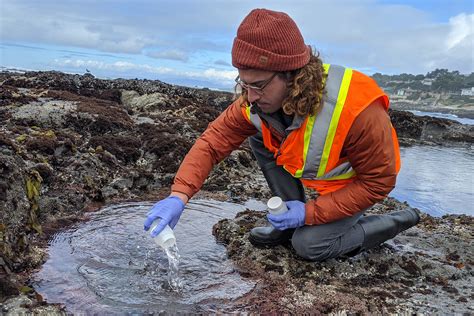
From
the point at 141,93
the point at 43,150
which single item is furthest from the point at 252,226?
the point at 141,93

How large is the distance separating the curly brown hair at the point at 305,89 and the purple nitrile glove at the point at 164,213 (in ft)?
3.70

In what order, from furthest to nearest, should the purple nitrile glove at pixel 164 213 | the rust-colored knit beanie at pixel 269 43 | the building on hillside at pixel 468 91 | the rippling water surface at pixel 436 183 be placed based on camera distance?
the building on hillside at pixel 468 91
the rippling water surface at pixel 436 183
the purple nitrile glove at pixel 164 213
the rust-colored knit beanie at pixel 269 43

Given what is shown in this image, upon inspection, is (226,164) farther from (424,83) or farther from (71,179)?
(424,83)

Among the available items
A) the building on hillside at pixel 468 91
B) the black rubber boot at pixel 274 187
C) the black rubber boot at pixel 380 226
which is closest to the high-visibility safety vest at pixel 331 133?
the black rubber boot at pixel 274 187

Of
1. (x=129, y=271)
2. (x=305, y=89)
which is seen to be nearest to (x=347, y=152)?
(x=305, y=89)

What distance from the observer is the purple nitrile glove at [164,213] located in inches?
135

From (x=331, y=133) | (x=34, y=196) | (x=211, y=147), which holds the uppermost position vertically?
(x=331, y=133)

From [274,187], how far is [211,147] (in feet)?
2.26

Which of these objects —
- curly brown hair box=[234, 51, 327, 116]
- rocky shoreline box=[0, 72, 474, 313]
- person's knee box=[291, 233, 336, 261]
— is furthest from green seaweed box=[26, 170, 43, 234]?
curly brown hair box=[234, 51, 327, 116]

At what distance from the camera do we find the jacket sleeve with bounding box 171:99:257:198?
386cm

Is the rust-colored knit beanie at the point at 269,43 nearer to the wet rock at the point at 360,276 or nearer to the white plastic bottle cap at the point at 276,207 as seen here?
the white plastic bottle cap at the point at 276,207

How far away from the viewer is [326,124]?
3.31 meters

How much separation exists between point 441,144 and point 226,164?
12.8m

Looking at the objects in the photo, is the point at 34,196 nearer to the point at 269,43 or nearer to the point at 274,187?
the point at 274,187
